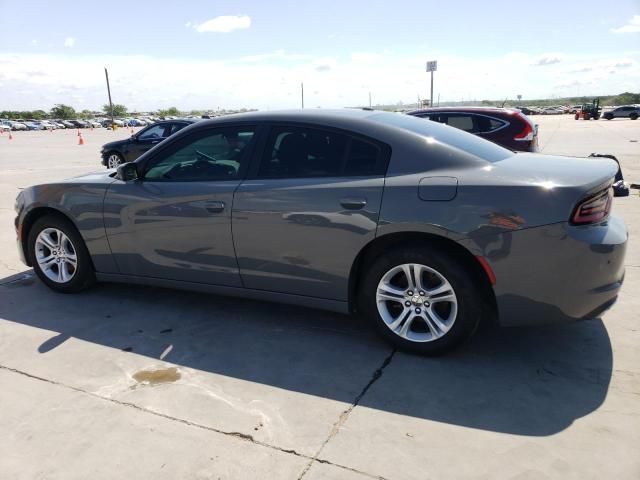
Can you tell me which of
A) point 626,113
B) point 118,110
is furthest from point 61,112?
point 626,113

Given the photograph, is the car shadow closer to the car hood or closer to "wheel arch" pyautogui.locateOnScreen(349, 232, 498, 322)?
"wheel arch" pyautogui.locateOnScreen(349, 232, 498, 322)

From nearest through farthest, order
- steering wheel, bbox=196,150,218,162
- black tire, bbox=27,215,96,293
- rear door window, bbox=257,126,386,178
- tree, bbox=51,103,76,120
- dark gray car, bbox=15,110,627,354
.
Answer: dark gray car, bbox=15,110,627,354 < rear door window, bbox=257,126,386,178 < steering wheel, bbox=196,150,218,162 < black tire, bbox=27,215,96,293 < tree, bbox=51,103,76,120

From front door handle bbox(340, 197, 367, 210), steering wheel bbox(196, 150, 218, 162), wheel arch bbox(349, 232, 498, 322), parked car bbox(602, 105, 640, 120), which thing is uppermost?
steering wheel bbox(196, 150, 218, 162)

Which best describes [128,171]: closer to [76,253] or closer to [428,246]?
[76,253]

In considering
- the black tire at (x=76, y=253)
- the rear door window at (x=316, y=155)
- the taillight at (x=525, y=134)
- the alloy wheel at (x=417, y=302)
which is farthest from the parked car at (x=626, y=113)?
the black tire at (x=76, y=253)

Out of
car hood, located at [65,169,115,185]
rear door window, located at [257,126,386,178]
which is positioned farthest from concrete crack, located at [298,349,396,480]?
car hood, located at [65,169,115,185]

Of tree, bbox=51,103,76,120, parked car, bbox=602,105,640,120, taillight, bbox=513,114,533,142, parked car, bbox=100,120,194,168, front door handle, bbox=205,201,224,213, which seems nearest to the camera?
front door handle, bbox=205,201,224,213

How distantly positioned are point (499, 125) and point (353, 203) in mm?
6590

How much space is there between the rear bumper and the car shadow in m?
0.41

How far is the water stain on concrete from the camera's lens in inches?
126

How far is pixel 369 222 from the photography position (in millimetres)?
3277

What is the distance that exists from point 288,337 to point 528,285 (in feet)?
5.50

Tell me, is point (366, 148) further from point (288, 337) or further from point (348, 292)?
point (288, 337)

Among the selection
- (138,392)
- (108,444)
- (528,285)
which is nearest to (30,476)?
(108,444)
